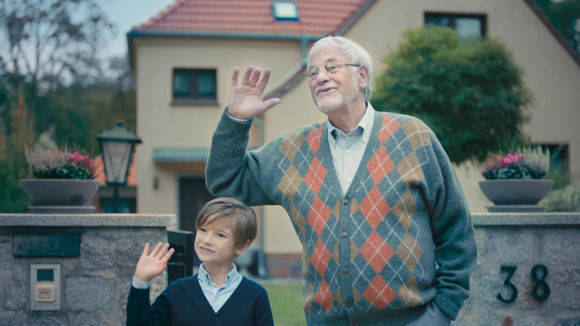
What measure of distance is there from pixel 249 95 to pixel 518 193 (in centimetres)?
275

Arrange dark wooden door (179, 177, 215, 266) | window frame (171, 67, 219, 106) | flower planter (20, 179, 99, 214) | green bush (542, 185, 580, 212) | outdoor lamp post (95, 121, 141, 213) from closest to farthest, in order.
Result: flower planter (20, 179, 99, 214), outdoor lamp post (95, 121, 141, 213), green bush (542, 185, 580, 212), window frame (171, 67, 219, 106), dark wooden door (179, 177, 215, 266)

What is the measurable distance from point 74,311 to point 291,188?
1972 mm

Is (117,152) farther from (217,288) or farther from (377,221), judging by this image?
(377,221)

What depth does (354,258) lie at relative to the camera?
2195 millimetres

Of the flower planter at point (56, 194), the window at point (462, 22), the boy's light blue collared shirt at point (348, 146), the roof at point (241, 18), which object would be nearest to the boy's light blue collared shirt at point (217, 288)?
the boy's light blue collared shirt at point (348, 146)

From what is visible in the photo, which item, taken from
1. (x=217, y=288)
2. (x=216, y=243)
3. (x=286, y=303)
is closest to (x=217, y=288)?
(x=217, y=288)

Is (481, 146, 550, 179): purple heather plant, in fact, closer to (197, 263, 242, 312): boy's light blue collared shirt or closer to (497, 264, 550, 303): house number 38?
(497, 264, 550, 303): house number 38

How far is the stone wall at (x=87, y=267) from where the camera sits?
11.8ft

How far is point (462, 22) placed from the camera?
44.7 ft

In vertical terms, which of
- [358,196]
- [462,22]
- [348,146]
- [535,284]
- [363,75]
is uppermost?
[462,22]

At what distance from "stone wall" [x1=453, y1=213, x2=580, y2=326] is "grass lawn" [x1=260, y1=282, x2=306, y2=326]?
9.60 ft

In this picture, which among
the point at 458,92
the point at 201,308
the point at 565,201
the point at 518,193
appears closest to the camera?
the point at 201,308

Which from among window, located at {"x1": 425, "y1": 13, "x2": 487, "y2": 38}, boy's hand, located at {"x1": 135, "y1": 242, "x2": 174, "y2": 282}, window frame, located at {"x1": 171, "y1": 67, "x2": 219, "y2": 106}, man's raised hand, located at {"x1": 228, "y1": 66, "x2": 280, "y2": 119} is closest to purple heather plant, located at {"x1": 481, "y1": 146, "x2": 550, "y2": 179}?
man's raised hand, located at {"x1": 228, "y1": 66, "x2": 280, "y2": 119}

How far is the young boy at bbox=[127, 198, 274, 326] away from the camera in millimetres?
2254
